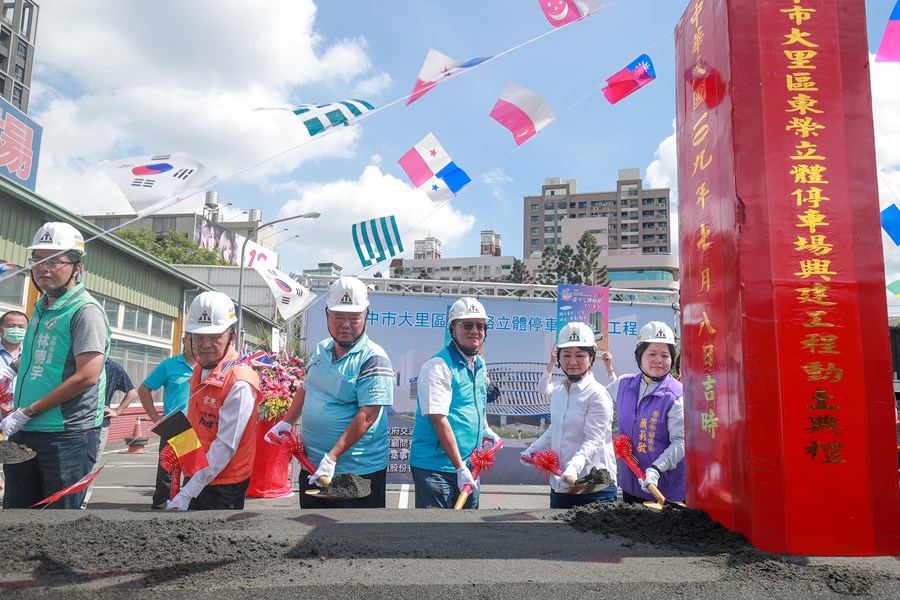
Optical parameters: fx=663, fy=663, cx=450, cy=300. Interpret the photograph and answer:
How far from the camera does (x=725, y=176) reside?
2.26 m

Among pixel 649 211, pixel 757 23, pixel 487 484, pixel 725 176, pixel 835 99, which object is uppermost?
pixel 649 211

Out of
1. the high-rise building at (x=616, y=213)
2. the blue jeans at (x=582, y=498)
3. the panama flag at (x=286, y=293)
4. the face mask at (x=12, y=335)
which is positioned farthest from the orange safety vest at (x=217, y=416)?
A: the high-rise building at (x=616, y=213)

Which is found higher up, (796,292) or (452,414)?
(796,292)

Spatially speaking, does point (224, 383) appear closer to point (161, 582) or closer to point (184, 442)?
point (184, 442)

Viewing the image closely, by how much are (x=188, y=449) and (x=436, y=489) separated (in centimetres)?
145

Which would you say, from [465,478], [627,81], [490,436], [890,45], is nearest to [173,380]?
[490,436]

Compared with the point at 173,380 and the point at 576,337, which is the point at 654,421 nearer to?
the point at 576,337

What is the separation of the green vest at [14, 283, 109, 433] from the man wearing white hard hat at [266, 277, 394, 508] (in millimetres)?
983

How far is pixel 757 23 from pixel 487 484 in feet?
29.7

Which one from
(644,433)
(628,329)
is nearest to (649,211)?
(628,329)

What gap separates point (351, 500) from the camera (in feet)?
12.0

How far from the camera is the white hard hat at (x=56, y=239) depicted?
343cm

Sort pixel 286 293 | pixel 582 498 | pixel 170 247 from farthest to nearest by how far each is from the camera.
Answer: pixel 170 247
pixel 286 293
pixel 582 498

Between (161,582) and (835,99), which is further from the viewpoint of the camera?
(835,99)
